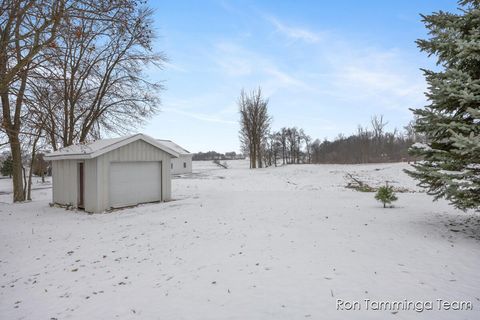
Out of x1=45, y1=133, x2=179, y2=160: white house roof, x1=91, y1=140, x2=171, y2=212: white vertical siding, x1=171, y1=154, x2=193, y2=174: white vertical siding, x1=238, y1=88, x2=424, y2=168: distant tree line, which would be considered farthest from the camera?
x1=238, y1=88, x2=424, y2=168: distant tree line

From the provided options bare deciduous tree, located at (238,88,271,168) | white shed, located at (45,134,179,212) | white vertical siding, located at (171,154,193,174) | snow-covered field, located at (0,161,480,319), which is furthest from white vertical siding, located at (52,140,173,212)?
bare deciduous tree, located at (238,88,271,168)

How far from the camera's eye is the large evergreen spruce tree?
212 inches

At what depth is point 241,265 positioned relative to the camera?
5.05 m

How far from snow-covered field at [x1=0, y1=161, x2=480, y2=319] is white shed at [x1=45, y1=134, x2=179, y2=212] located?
206cm

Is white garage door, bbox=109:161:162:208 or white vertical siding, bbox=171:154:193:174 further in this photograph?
white vertical siding, bbox=171:154:193:174

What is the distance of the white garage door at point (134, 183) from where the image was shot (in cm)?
1149

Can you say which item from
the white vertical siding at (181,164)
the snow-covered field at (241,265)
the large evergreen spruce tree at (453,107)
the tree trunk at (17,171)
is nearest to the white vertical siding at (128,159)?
the snow-covered field at (241,265)

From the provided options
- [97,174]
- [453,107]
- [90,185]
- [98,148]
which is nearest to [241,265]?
[453,107]

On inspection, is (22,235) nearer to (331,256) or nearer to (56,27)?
(56,27)

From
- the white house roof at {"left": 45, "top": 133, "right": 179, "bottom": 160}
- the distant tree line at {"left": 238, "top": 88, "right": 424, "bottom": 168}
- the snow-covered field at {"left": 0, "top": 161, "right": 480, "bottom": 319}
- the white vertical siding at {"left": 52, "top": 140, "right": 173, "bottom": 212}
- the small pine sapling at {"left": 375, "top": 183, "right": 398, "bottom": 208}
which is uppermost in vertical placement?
the distant tree line at {"left": 238, "top": 88, "right": 424, "bottom": 168}

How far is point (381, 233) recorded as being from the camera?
265 inches

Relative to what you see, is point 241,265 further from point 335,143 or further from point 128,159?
point 335,143

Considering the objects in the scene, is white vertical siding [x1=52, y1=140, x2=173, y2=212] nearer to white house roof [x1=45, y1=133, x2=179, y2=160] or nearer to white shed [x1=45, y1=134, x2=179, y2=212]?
white shed [x1=45, y1=134, x2=179, y2=212]

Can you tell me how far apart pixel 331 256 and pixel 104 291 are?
3897mm
